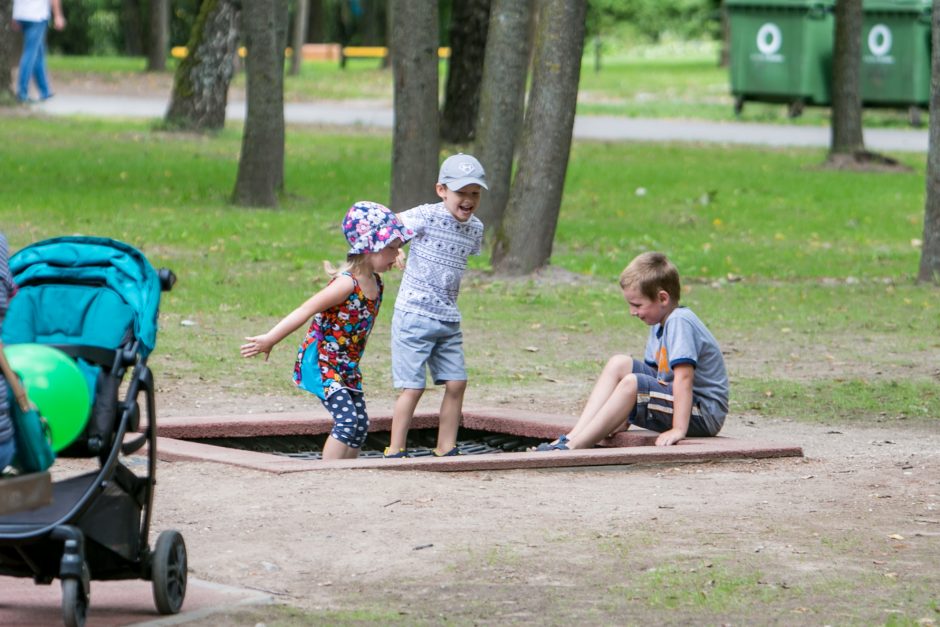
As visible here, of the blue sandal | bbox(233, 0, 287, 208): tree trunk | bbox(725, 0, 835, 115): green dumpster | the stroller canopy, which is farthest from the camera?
bbox(725, 0, 835, 115): green dumpster

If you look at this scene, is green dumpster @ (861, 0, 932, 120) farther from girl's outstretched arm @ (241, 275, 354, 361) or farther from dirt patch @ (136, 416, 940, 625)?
girl's outstretched arm @ (241, 275, 354, 361)

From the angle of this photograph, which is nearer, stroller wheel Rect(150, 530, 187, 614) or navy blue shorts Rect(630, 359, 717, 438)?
stroller wheel Rect(150, 530, 187, 614)

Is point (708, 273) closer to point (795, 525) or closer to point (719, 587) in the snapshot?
point (795, 525)

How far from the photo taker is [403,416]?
7926 millimetres

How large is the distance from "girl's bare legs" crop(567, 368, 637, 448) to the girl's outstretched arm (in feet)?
4.03

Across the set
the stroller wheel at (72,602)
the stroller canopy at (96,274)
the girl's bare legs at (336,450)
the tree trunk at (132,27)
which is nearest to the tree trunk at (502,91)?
the girl's bare legs at (336,450)

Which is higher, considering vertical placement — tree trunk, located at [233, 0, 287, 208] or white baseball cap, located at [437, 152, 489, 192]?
white baseball cap, located at [437, 152, 489, 192]

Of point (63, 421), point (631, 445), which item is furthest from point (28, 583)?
point (631, 445)

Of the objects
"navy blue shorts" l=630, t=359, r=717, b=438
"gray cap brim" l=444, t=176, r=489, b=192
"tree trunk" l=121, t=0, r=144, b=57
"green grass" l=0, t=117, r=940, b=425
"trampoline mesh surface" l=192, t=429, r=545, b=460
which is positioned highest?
"gray cap brim" l=444, t=176, r=489, b=192

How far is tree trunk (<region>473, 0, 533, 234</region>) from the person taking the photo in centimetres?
1410

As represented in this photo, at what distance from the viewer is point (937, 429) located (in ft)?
29.3

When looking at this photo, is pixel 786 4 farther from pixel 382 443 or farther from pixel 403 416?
pixel 403 416

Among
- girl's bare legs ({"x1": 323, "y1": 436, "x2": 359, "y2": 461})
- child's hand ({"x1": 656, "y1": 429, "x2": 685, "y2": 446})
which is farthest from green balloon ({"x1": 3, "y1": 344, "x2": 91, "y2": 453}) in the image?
child's hand ({"x1": 656, "y1": 429, "x2": 685, "y2": 446})

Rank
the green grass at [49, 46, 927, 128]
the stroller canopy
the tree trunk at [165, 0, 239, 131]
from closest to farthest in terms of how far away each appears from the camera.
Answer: the stroller canopy
the tree trunk at [165, 0, 239, 131]
the green grass at [49, 46, 927, 128]
